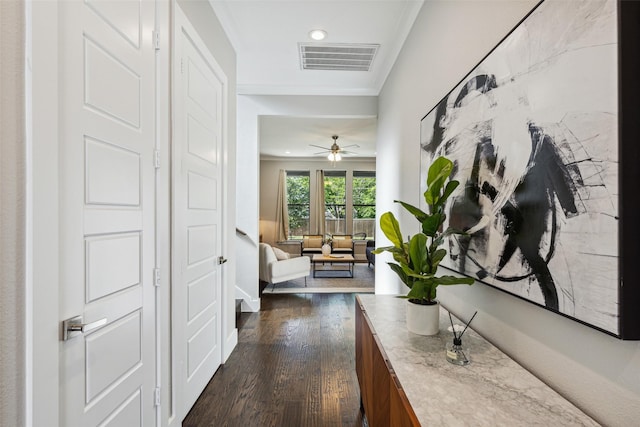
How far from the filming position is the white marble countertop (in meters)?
0.80

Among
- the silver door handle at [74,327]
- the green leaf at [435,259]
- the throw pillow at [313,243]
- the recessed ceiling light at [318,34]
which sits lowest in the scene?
the throw pillow at [313,243]

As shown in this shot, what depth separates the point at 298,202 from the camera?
342 inches

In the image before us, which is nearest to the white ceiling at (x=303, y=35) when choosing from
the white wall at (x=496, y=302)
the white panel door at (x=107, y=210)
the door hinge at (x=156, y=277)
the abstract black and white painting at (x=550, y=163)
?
the white wall at (x=496, y=302)

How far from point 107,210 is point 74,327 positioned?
1.43 feet

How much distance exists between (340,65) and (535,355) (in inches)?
129

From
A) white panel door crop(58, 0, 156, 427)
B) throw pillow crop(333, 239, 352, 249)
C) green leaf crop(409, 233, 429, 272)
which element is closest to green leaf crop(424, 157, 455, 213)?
green leaf crop(409, 233, 429, 272)

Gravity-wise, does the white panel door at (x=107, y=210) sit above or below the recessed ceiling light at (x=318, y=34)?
below

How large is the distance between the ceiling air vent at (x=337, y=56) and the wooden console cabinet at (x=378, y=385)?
2.52 meters

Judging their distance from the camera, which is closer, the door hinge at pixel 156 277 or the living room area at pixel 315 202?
the door hinge at pixel 156 277

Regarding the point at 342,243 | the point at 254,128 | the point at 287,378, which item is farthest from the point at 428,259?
the point at 342,243

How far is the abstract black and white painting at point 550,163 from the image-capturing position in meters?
0.74

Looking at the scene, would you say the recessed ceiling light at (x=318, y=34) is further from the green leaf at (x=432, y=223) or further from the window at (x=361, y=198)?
the window at (x=361, y=198)

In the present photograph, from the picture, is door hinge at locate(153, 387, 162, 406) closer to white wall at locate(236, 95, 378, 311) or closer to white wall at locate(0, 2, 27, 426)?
white wall at locate(0, 2, 27, 426)

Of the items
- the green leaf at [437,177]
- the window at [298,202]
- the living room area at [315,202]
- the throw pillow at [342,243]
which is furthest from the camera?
the window at [298,202]
